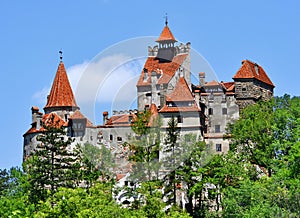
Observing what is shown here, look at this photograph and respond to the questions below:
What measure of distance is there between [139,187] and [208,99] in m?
19.8

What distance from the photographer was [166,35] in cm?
10388

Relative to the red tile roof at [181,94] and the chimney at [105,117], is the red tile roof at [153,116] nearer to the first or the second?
the red tile roof at [181,94]

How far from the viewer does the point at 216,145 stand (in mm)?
86188

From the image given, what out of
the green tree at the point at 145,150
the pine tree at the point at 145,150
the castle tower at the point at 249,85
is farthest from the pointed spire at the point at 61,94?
the pine tree at the point at 145,150

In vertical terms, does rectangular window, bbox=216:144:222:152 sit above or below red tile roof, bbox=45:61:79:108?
below

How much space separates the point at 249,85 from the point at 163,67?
1265cm

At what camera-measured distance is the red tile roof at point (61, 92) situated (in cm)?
10050

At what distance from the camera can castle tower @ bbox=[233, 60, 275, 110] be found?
299 feet

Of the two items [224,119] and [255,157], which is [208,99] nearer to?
[224,119]

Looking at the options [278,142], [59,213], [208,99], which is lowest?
[59,213]

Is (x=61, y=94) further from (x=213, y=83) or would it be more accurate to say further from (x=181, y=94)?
(x=181, y=94)

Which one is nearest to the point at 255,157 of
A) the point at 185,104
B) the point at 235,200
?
the point at 185,104

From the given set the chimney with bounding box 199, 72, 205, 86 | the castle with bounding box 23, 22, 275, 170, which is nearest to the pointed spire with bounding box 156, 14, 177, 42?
the castle with bounding box 23, 22, 275, 170

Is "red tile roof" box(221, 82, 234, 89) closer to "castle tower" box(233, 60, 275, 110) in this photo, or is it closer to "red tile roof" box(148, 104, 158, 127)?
"castle tower" box(233, 60, 275, 110)
